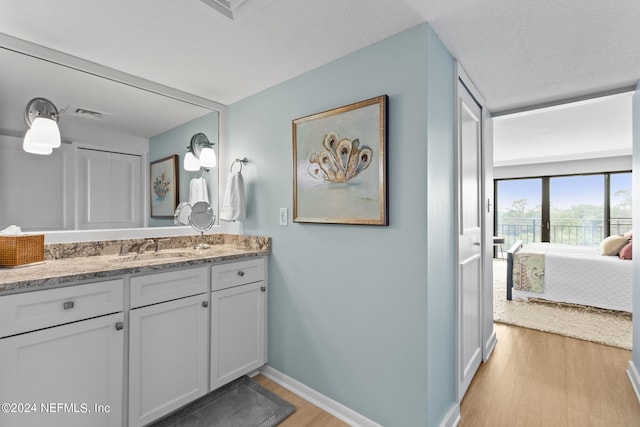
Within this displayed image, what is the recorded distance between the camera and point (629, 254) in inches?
139

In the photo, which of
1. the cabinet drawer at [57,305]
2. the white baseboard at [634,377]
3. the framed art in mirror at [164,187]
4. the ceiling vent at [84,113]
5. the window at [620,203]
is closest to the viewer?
the cabinet drawer at [57,305]

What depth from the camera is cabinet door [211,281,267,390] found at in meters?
1.92

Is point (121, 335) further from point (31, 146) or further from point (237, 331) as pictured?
point (31, 146)

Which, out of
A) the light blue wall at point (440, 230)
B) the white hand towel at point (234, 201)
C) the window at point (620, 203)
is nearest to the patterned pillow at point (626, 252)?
the window at point (620, 203)

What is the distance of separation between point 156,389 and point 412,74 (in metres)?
2.17

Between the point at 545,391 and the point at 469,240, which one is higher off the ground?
the point at 469,240

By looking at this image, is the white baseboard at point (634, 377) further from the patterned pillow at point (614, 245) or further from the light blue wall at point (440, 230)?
the patterned pillow at point (614, 245)

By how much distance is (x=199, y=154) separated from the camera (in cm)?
249

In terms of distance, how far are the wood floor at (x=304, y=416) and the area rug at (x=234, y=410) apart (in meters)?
0.04

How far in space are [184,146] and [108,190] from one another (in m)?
0.65

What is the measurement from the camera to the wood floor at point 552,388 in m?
1.80

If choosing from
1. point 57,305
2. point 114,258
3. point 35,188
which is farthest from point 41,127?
point 57,305

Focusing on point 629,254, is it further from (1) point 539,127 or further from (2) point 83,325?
(2) point 83,325

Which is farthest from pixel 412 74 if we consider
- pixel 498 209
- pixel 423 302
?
pixel 498 209
